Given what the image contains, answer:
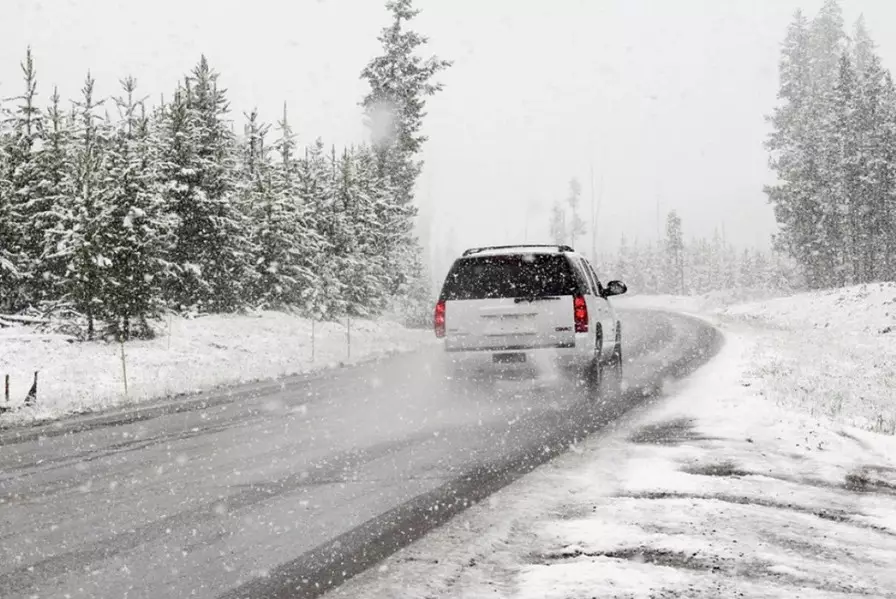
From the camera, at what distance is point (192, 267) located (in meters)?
26.7

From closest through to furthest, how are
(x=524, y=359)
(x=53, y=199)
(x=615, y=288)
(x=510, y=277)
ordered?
(x=524, y=359), (x=510, y=277), (x=615, y=288), (x=53, y=199)

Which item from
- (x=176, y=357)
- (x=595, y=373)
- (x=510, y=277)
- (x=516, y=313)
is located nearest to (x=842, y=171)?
(x=176, y=357)

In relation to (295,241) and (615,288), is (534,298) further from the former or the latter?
(295,241)

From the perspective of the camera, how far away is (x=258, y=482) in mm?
6234

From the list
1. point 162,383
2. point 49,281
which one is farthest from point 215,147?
point 162,383

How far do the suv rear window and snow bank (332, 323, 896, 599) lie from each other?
3.55 metres

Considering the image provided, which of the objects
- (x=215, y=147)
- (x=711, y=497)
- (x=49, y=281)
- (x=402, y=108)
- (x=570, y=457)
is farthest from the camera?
(x=402, y=108)

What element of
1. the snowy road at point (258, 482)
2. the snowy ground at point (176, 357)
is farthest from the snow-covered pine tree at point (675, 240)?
the snowy road at point (258, 482)

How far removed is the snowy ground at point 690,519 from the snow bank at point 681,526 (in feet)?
0.04

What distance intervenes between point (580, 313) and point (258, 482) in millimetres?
6065

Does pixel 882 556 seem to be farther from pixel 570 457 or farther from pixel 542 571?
pixel 570 457

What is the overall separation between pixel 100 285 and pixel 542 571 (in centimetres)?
1904

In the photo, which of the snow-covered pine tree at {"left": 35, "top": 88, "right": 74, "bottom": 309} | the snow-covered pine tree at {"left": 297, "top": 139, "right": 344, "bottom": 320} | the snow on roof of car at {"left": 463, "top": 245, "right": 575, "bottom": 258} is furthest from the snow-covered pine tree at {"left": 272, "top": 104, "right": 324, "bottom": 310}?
the snow on roof of car at {"left": 463, "top": 245, "right": 575, "bottom": 258}

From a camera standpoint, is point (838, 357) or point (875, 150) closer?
point (838, 357)
